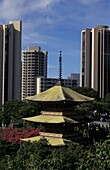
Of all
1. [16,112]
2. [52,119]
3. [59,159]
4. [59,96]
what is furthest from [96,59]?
[59,159]

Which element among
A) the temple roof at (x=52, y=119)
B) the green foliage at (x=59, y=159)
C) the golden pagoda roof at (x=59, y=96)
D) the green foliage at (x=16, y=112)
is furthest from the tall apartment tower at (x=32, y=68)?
the green foliage at (x=59, y=159)

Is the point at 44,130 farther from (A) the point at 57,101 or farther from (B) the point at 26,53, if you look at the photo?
(B) the point at 26,53

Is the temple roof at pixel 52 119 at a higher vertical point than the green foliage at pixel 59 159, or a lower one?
higher

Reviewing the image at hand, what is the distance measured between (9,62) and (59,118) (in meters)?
52.9

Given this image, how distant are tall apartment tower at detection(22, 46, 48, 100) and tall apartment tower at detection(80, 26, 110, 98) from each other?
24132 millimetres

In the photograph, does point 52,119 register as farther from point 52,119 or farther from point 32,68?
point 32,68

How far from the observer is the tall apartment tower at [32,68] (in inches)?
3905

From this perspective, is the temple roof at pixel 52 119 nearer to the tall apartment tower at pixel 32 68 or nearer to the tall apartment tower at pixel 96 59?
the tall apartment tower at pixel 96 59

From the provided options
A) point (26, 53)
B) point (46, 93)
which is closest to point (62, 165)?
point (46, 93)

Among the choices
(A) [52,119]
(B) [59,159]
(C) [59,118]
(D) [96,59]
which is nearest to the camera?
(B) [59,159]

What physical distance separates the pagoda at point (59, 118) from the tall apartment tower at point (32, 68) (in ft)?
253

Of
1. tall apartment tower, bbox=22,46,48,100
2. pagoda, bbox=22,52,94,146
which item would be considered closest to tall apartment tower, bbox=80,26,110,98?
tall apartment tower, bbox=22,46,48,100

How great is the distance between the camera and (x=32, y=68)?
103 meters

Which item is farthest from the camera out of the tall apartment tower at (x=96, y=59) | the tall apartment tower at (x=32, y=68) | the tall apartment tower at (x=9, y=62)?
the tall apartment tower at (x=32, y=68)
